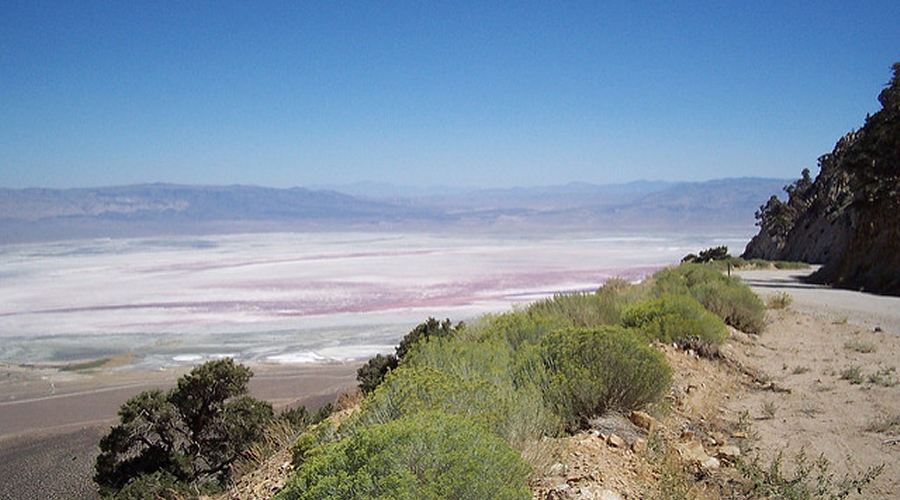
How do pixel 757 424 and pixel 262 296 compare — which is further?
pixel 262 296

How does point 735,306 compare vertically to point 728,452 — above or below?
above

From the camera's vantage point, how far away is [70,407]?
55.2 ft

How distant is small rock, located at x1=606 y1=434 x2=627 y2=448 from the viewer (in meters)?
4.86

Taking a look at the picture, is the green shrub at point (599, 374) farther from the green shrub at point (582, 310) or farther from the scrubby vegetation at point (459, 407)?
the green shrub at point (582, 310)

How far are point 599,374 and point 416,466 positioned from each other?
2779 millimetres

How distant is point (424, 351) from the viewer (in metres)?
6.18

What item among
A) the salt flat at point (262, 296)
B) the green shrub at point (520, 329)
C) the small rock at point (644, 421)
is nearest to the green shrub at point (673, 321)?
the green shrub at point (520, 329)

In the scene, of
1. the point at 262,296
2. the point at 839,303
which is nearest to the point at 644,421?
the point at 839,303

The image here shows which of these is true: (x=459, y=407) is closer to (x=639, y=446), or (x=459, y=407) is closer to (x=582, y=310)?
(x=639, y=446)

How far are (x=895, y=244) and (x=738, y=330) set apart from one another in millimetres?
11297

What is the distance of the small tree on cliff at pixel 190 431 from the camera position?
395 inches

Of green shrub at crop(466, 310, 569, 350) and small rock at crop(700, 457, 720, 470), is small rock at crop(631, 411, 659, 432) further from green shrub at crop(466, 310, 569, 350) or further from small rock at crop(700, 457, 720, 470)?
green shrub at crop(466, 310, 569, 350)

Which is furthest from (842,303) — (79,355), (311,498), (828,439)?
(79,355)

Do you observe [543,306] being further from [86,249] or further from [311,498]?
[86,249]
